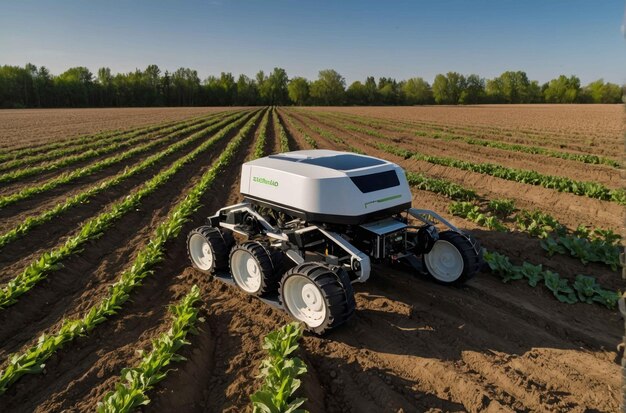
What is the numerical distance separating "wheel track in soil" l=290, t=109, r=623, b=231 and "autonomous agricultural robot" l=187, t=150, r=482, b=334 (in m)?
4.61

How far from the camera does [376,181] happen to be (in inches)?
195

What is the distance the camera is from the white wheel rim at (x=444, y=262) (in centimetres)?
539

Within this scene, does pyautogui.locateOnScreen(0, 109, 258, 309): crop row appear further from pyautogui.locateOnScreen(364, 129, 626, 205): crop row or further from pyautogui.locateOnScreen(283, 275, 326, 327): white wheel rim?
pyautogui.locateOnScreen(364, 129, 626, 205): crop row

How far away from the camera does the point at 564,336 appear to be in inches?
175

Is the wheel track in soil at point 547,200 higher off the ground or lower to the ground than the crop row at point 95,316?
higher

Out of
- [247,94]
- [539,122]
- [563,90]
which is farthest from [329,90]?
[539,122]

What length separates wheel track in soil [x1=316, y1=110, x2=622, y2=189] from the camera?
12.7 meters

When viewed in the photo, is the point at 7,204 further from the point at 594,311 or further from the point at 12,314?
the point at 594,311

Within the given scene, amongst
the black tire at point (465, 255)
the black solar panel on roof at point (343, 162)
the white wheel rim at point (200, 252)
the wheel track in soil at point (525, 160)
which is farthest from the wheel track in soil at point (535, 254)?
the wheel track in soil at point (525, 160)

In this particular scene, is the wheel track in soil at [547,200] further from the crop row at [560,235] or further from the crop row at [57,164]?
the crop row at [57,164]

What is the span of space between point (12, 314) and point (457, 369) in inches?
216

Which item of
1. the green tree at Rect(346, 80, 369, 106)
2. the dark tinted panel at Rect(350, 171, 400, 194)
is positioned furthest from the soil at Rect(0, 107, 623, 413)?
the green tree at Rect(346, 80, 369, 106)

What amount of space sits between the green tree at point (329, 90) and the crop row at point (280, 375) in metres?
115

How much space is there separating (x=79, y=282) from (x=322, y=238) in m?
3.91
